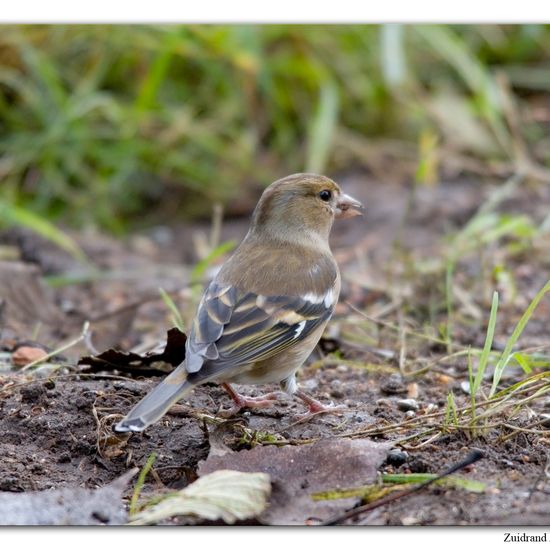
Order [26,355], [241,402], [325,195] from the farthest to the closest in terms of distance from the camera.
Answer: [325,195]
[26,355]
[241,402]

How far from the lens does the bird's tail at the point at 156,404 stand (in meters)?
3.38

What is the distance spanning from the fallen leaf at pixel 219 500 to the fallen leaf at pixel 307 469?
60mm

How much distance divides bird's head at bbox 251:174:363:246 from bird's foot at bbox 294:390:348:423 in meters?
0.92

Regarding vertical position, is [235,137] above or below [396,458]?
above

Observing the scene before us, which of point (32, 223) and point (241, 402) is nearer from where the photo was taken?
point (241, 402)

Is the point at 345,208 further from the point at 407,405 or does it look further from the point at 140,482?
the point at 140,482

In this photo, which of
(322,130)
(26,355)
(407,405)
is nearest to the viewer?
(407,405)

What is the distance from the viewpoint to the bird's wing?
12.3 feet

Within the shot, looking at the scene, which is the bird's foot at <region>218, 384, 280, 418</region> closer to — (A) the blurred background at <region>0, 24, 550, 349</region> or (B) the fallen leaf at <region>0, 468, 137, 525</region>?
(B) the fallen leaf at <region>0, 468, 137, 525</region>

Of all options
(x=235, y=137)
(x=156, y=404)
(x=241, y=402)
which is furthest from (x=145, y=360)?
(x=235, y=137)

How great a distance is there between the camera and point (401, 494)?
3195mm

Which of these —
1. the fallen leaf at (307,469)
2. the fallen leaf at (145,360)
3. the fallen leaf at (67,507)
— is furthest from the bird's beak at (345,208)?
the fallen leaf at (67,507)

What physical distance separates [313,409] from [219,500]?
101 centimetres

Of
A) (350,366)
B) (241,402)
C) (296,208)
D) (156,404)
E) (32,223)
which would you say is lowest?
(350,366)
